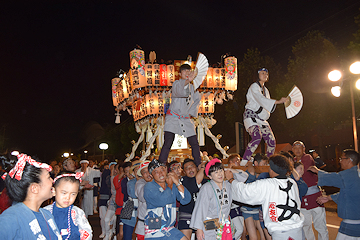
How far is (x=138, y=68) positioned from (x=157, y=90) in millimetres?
1610

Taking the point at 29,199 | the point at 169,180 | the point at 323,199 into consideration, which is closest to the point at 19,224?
the point at 29,199

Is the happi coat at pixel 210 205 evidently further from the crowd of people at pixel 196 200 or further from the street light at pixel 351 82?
the street light at pixel 351 82

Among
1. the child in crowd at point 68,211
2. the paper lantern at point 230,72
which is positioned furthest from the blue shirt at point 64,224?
the paper lantern at point 230,72

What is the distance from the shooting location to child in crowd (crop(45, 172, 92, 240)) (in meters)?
2.88

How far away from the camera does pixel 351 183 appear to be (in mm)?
4297

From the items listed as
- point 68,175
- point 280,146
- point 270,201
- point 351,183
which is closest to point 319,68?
point 280,146

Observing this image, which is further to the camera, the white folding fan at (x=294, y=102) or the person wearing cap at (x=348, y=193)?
the white folding fan at (x=294, y=102)

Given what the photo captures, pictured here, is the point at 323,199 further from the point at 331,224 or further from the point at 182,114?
the point at 331,224

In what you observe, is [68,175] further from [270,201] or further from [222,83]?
[222,83]

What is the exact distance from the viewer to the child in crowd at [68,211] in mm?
2883

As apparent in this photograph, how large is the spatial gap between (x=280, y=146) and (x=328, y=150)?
6.89 meters

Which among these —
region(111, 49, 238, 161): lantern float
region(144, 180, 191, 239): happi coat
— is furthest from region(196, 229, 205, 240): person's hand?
region(111, 49, 238, 161): lantern float

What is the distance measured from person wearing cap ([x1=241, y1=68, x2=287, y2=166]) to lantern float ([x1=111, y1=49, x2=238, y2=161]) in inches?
284

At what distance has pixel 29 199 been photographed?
2.26 m
